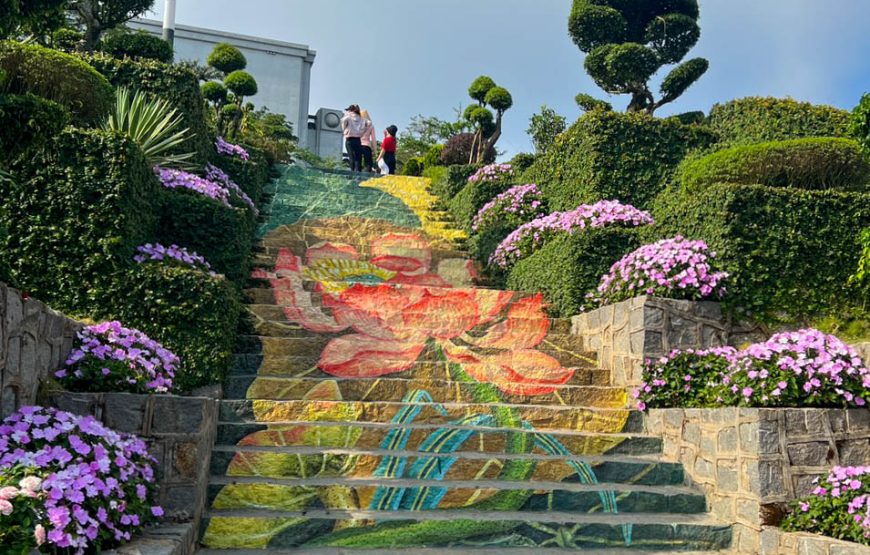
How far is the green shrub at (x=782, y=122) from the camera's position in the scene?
10.5 meters

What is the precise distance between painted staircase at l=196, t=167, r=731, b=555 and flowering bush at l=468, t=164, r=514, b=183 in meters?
4.58

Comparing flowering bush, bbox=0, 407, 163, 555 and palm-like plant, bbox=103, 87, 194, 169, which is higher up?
palm-like plant, bbox=103, 87, 194, 169

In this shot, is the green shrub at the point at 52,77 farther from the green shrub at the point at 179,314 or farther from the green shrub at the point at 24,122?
the green shrub at the point at 24,122

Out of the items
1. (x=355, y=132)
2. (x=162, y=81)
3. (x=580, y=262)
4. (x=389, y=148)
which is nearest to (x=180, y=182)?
(x=162, y=81)

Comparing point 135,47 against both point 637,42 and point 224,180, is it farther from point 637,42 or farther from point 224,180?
point 637,42

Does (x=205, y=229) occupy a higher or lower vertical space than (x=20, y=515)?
higher

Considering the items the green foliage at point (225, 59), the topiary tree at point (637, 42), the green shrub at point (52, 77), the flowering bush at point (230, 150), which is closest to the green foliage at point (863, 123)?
the green shrub at point (52, 77)

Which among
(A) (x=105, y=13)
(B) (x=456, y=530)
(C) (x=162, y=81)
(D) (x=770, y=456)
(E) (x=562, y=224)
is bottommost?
(B) (x=456, y=530)

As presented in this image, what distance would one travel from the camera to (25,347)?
3566mm

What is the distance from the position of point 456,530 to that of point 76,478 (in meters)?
2.09

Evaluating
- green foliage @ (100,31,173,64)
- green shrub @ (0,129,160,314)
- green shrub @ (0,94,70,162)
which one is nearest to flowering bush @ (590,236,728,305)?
green shrub @ (0,129,160,314)

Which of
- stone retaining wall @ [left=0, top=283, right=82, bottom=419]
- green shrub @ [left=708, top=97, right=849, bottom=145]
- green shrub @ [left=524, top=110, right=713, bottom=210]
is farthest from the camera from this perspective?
green shrub @ [left=708, top=97, right=849, bottom=145]

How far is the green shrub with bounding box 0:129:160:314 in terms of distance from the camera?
521cm

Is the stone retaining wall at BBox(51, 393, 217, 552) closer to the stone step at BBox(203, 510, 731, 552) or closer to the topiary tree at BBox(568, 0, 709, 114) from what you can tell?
the stone step at BBox(203, 510, 731, 552)
